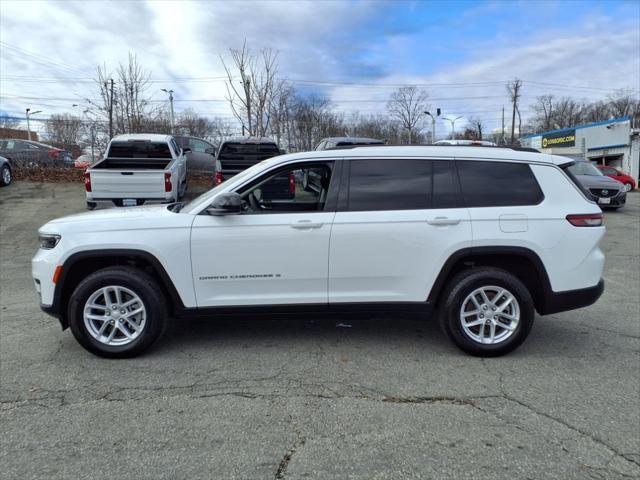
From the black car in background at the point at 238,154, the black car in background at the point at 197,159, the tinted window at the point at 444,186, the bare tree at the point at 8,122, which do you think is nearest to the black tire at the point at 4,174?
the black car in background at the point at 197,159

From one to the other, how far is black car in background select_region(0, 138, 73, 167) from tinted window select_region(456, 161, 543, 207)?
57.8 ft

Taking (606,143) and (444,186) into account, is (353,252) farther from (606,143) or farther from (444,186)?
(606,143)

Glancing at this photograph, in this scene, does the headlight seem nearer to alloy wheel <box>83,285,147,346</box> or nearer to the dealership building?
alloy wheel <box>83,285,147,346</box>

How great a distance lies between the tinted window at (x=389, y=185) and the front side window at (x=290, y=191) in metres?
0.28

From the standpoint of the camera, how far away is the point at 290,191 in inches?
181

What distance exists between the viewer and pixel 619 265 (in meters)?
8.30

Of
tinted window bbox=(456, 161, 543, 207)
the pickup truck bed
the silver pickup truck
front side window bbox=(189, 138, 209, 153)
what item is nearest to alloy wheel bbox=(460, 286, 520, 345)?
tinted window bbox=(456, 161, 543, 207)

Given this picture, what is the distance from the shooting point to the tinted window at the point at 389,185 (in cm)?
417

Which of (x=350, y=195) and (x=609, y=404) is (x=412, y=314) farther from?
(x=609, y=404)

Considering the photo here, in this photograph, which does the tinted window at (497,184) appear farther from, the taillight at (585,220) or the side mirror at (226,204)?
the side mirror at (226,204)

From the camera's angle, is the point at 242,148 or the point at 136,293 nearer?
the point at 136,293

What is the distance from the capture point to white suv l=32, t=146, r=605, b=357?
4.04 metres

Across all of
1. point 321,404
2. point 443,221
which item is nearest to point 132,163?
point 443,221

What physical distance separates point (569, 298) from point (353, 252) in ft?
6.53
